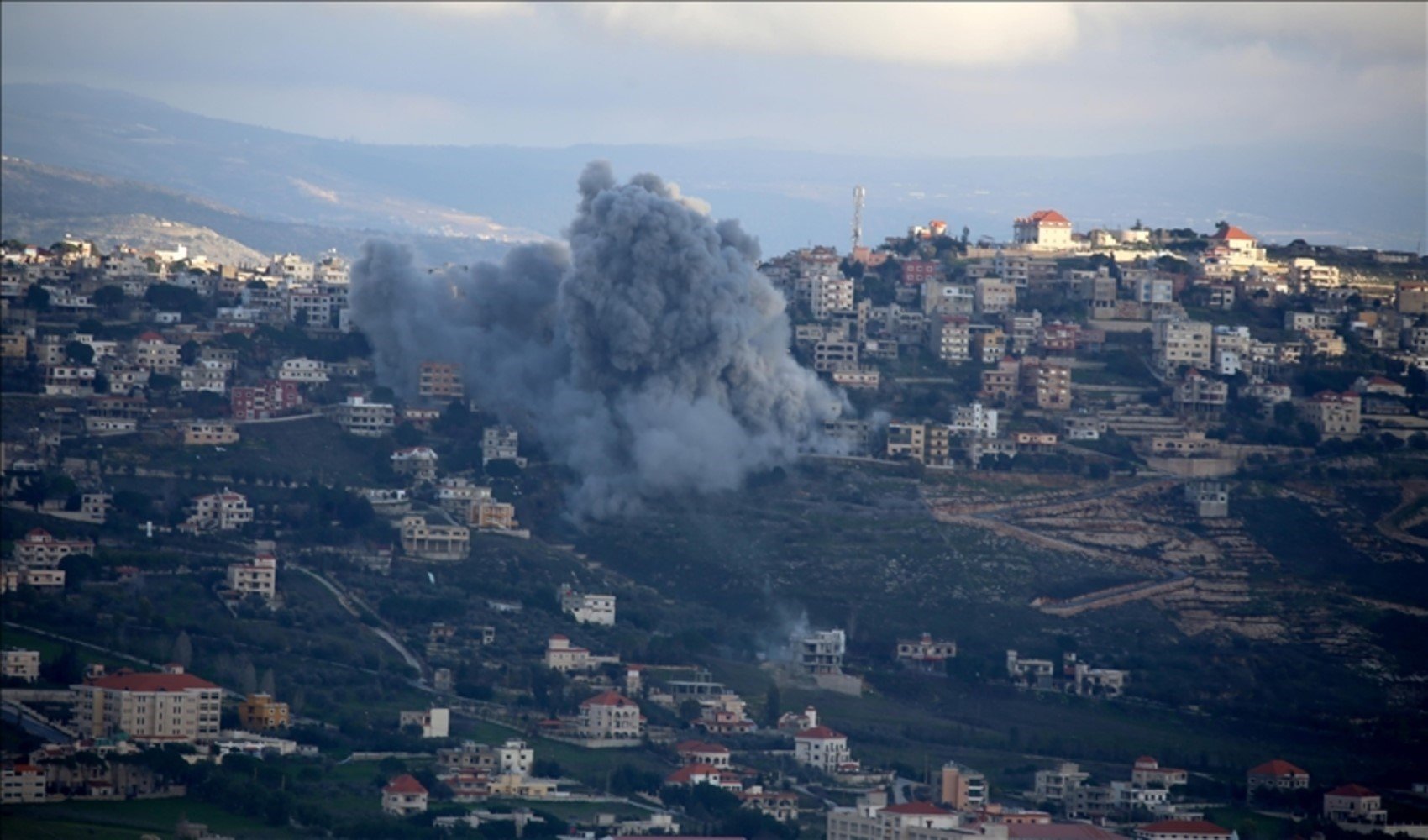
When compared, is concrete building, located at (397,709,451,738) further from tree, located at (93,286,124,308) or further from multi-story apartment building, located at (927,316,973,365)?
tree, located at (93,286,124,308)

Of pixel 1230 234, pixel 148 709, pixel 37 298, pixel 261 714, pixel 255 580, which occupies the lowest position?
pixel 261 714

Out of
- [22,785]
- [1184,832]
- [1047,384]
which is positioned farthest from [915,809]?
[1047,384]

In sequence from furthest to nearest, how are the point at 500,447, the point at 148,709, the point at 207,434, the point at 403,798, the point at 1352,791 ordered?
the point at 500,447, the point at 207,434, the point at 1352,791, the point at 148,709, the point at 403,798

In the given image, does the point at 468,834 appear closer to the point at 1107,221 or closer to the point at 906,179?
the point at 1107,221

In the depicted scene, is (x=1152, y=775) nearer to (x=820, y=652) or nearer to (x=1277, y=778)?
(x=1277, y=778)

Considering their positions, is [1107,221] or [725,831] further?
[1107,221]

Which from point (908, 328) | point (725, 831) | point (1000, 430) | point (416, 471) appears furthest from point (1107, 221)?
point (725, 831)
